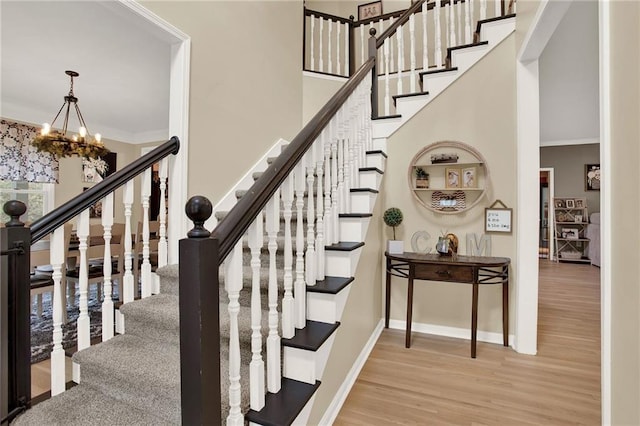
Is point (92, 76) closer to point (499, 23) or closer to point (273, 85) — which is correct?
point (273, 85)

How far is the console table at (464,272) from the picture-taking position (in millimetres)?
2459

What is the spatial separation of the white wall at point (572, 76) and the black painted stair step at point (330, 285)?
270cm

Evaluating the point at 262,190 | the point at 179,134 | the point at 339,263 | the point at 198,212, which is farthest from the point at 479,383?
the point at 179,134

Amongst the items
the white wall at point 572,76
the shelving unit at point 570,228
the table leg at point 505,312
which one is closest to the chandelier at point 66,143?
the table leg at point 505,312

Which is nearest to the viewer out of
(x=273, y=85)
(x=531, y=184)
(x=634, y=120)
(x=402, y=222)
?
(x=634, y=120)

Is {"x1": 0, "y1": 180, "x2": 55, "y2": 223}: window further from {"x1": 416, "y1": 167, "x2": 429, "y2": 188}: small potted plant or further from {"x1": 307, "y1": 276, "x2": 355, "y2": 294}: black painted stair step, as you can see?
{"x1": 416, "y1": 167, "x2": 429, "y2": 188}: small potted plant

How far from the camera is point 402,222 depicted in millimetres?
3006

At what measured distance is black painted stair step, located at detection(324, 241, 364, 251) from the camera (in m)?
1.86

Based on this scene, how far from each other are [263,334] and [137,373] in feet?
1.93

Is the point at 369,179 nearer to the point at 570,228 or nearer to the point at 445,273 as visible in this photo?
the point at 445,273

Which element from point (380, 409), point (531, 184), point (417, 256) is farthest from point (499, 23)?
point (380, 409)

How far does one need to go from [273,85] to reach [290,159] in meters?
2.28

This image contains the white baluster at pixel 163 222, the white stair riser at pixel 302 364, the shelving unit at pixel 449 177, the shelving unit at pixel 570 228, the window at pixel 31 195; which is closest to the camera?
the white stair riser at pixel 302 364

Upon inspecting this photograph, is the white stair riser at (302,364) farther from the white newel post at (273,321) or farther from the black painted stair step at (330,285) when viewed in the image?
the black painted stair step at (330,285)
